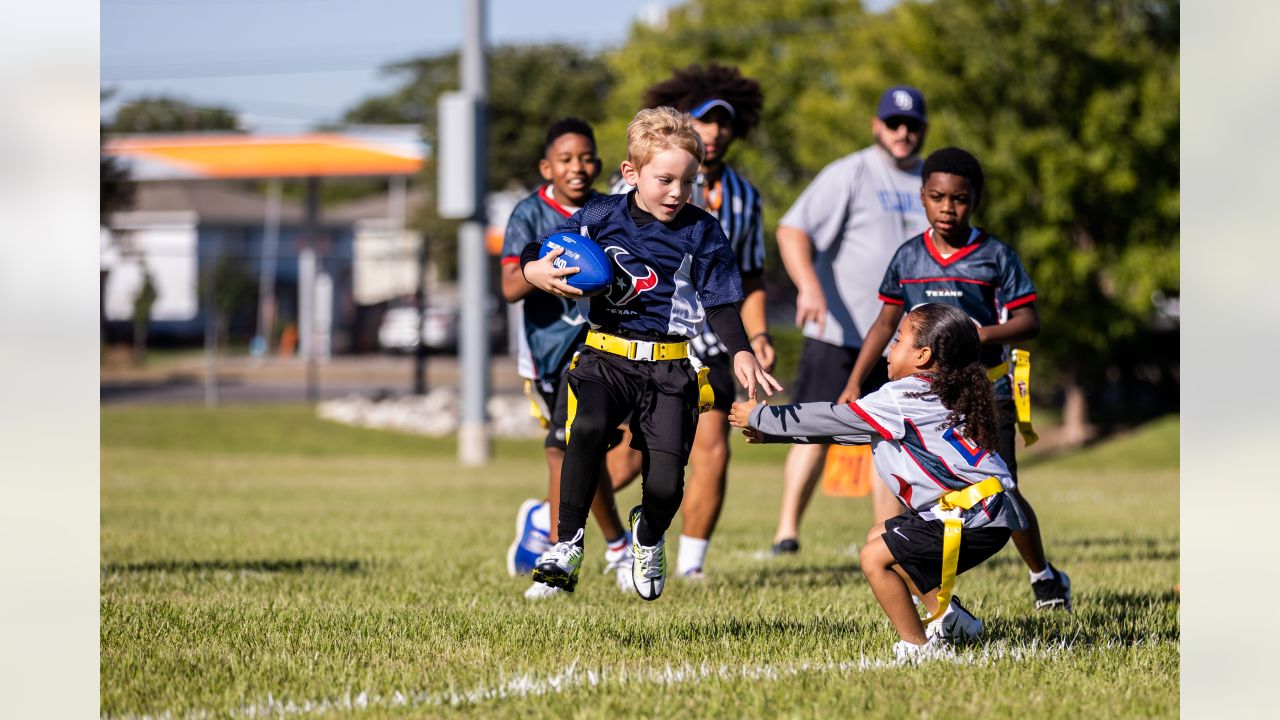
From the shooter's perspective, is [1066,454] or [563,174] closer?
[563,174]

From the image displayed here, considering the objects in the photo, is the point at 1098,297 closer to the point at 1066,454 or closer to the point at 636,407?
the point at 1066,454

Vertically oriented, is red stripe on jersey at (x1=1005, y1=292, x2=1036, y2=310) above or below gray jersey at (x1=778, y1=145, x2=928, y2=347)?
below

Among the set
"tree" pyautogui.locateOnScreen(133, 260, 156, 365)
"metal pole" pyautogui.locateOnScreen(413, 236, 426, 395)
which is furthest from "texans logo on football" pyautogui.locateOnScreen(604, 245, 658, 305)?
"tree" pyautogui.locateOnScreen(133, 260, 156, 365)

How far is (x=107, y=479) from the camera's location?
52.7 ft

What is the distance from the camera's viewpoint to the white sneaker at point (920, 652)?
188 inches

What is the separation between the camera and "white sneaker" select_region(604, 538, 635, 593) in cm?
670

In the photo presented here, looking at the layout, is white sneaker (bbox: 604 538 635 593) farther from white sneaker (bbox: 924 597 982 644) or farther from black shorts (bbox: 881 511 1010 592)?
black shorts (bbox: 881 511 1010 592)

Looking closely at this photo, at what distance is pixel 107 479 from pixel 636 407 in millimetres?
12289

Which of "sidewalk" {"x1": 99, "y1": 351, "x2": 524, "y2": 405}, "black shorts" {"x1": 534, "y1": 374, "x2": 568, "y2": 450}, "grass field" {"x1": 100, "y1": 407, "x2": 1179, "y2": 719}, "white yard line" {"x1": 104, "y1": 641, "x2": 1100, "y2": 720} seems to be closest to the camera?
"white yard line" {"x1": 104, "y1": 641, "x2": 1100, "y2": 720}

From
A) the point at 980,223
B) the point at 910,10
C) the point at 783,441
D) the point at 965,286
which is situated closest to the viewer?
the point at 783,441

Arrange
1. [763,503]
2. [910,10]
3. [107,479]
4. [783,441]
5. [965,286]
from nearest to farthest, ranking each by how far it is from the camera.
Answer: [783,441]
[965,286]
[763,503]
[107,479]
[910,10]

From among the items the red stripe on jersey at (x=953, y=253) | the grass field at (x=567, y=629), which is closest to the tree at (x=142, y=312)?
the grass field at (x=567, y=629)

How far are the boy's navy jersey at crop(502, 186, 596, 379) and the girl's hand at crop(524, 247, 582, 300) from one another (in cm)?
165
